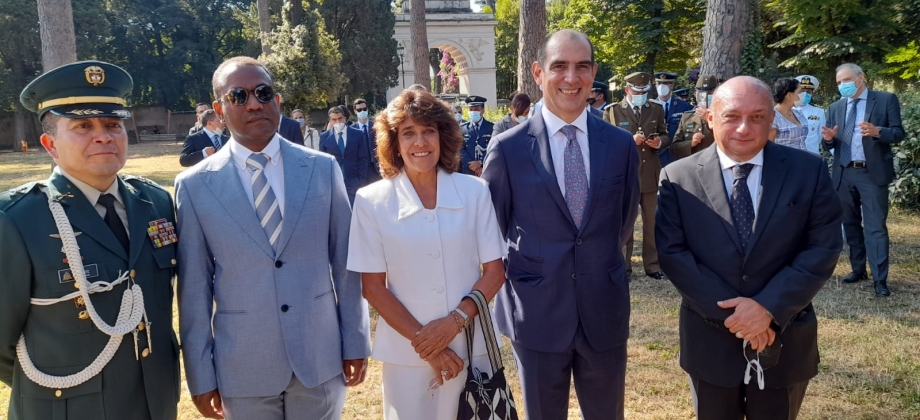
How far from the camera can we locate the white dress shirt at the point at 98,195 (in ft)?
8.01

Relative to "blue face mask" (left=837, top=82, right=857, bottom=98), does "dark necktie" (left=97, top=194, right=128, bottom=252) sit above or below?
below

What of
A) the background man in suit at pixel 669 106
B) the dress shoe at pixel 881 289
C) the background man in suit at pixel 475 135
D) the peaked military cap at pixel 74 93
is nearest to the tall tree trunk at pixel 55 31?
the background man in suit at pixel 475 135

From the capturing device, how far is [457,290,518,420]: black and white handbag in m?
2.65

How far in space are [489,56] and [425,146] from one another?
3592cm

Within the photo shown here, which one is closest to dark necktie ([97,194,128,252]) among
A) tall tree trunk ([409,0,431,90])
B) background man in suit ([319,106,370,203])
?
background man in suit ([319,106,370,203])

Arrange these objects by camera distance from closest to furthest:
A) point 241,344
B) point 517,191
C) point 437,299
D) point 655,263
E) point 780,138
Result: point 241,344 < point 437,299 < point 517,191 < point 780,138 < point 655,263

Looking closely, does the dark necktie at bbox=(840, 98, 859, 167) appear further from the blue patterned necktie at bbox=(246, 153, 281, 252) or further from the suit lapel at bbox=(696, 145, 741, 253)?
the blue patterned necktie at bbox=(246, 153, 281, 252)

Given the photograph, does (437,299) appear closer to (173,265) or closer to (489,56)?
(173,265)

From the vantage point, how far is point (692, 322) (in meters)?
2.99

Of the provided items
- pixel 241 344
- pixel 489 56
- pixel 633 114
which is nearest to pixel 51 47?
pixel 633 114

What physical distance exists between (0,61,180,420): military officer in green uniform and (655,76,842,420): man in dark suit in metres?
2.15

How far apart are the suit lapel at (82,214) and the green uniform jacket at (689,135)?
612 cm

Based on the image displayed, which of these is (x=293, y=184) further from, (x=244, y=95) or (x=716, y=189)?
(x=716, y=189)

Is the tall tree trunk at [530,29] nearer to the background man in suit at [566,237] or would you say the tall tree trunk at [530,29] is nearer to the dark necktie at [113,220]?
the background man in suit at [566,237]
